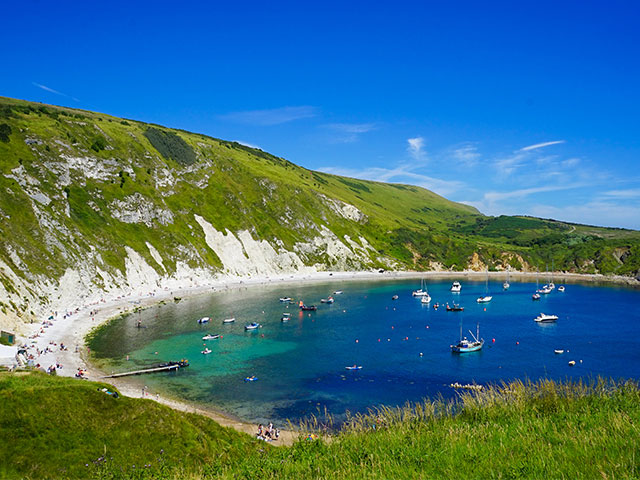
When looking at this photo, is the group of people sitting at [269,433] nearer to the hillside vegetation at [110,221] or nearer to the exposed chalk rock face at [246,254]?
the hillside vegetation at [110,221]

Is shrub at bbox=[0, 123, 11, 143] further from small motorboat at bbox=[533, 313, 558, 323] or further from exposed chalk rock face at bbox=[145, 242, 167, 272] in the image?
small motorboat at bbox=[533, 313, 558, 323]

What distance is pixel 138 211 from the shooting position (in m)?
146

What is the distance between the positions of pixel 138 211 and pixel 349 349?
320ft

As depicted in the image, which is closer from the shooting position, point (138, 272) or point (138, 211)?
point (138, 272)

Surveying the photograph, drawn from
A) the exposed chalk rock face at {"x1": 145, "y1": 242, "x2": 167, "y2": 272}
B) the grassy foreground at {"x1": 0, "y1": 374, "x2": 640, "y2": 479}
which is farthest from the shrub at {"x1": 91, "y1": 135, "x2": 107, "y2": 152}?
the grassy foreground at {"x1": 0, "y1": 374, "x2": 640, "y2": 479}

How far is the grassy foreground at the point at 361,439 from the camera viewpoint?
11.5 m

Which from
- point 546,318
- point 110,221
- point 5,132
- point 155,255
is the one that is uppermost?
point 5,132

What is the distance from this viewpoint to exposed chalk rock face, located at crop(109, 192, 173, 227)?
140000mm

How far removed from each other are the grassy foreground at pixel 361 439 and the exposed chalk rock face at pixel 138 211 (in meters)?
113

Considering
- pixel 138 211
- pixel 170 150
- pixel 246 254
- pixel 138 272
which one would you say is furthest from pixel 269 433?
pixel 170 150

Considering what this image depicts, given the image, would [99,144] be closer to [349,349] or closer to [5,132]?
[5,132]

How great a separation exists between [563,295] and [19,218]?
173436mm

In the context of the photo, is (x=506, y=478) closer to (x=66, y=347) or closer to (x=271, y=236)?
(x=66, y=347)

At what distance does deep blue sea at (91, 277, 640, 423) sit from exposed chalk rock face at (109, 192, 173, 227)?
118 feet
